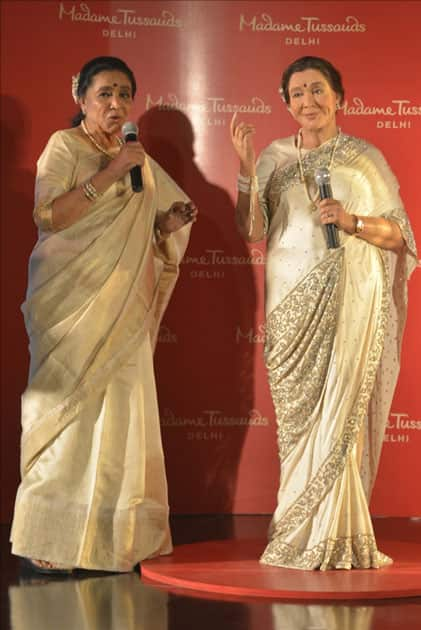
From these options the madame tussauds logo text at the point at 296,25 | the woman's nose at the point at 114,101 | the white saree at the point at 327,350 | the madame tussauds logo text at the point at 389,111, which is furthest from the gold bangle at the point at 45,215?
the madame tussauds logo text at the point at 389,111

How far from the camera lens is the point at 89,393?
523 centimetres

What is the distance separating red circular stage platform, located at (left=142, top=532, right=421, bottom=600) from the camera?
4590mm

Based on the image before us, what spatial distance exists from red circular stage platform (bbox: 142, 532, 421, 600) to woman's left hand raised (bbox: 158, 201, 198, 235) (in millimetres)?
1450

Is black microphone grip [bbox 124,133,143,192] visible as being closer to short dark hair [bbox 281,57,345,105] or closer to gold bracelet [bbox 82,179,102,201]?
gold bracelet [bbox 82,179,102,201]

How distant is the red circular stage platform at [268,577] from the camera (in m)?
4.59

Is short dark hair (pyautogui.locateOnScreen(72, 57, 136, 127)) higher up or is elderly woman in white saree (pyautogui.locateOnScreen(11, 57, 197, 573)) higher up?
short dark hair (pyautogui.locateOnScreen(72, 57, 136, 127))

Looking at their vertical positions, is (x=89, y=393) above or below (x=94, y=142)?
below

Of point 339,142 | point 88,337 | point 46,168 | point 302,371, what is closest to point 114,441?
point 88,337

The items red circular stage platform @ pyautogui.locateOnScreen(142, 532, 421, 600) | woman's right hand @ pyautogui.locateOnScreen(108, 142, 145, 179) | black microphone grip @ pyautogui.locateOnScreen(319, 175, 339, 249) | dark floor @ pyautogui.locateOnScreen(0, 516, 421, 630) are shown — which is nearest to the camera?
dark floor @ pyautogui.locateOnScreen(0, 516, 421, 630)

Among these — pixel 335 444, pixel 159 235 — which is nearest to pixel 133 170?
pixel 159 235

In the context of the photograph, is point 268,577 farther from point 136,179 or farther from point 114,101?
point 114,101

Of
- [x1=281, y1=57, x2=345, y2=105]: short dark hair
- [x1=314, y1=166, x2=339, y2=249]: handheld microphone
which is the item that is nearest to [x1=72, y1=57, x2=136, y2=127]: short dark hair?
[x1=281, y1=57, x2=345, y2=105]: short dark hair

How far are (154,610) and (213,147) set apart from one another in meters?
2.99

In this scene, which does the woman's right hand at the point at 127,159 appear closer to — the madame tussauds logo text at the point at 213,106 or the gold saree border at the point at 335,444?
the gold saree border at the point at 335,444
